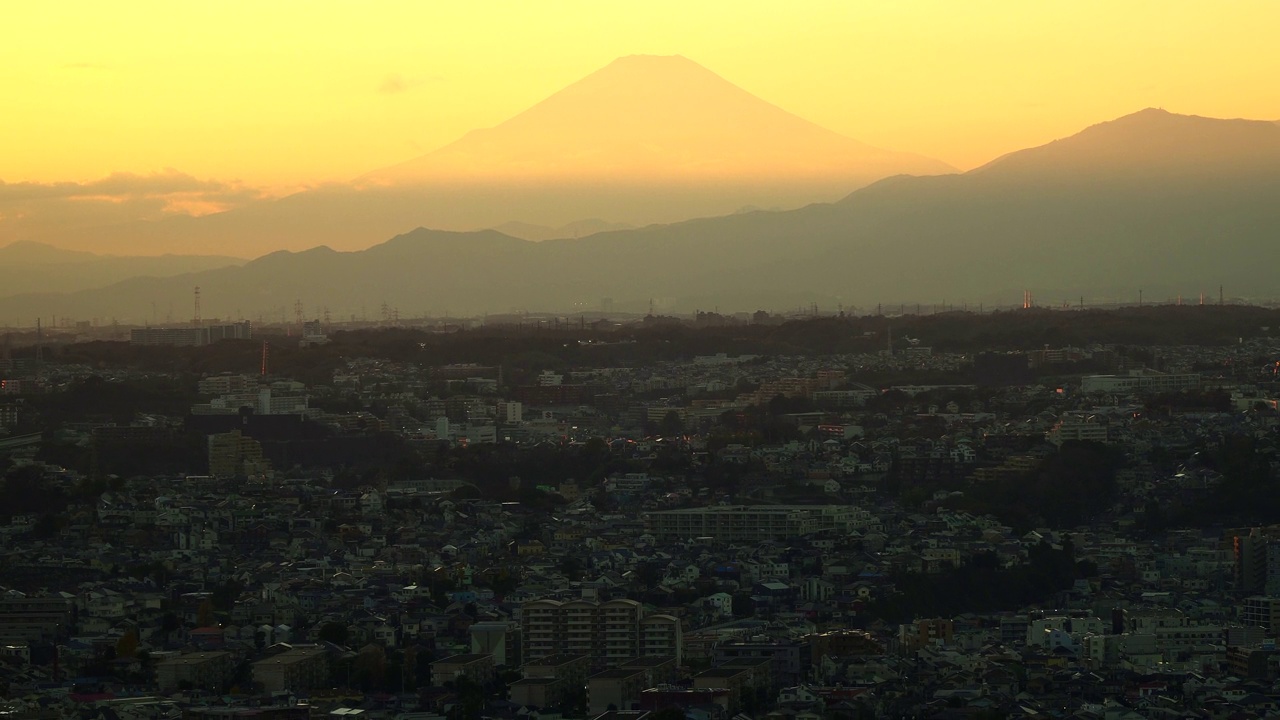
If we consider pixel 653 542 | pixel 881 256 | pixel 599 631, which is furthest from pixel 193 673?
pixel 881 256

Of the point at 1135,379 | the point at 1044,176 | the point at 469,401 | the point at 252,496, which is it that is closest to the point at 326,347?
the point at 469,401

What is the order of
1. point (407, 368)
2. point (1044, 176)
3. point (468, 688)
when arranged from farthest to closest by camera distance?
point (1044, 176) → point (407, 368) → point (468, 688)

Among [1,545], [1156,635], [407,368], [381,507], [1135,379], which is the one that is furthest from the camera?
[407,368]

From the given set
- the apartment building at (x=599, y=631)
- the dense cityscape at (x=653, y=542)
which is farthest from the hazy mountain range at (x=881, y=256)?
the apartment building at (x=599, y=631)

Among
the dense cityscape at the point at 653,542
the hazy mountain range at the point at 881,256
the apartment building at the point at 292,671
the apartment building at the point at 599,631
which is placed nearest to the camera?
the dense cityscape at the point at 653,542

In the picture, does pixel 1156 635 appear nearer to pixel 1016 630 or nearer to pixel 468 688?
pixel 1016 630

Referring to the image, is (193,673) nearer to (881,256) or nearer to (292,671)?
(292,671)

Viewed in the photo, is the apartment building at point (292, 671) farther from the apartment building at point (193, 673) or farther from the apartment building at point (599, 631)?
the apartment building at point (599, 631)
